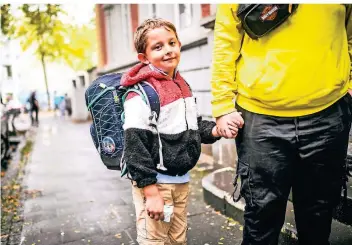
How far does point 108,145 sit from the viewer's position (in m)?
2.04

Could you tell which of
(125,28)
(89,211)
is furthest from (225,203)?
(125,28)

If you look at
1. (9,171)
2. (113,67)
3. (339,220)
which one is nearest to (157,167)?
(339,220)

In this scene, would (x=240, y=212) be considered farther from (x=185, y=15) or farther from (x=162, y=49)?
(x=185, y=15)

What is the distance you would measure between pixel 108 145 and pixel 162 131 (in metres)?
0.32

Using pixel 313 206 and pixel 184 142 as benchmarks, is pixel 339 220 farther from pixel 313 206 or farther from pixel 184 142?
pixel 184 142

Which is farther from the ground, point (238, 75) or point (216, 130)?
point (238, 75)

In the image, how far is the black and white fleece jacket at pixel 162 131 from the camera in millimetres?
1859

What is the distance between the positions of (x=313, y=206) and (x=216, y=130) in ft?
2.10

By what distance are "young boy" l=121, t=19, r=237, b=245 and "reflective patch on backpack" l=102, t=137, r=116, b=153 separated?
0.18 m

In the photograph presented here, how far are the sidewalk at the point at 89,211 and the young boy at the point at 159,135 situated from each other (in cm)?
140

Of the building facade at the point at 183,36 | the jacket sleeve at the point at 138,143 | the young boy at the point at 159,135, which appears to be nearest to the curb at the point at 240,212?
the young boy at the point at 159,135

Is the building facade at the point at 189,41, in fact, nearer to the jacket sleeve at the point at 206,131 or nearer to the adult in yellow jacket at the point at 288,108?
the jacket sleeve at the point at 206,131

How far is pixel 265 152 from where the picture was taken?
185 centimetres

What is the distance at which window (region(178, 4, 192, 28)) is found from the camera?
8.05 m
